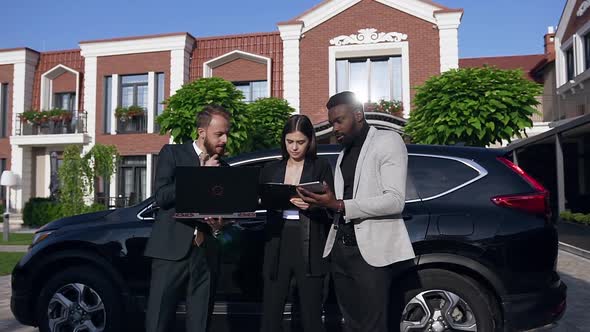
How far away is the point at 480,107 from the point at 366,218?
946cm

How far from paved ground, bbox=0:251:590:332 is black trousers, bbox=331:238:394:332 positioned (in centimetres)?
307

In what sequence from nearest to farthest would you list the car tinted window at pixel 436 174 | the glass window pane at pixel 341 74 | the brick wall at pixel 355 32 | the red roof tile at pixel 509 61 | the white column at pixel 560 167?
the car tinted window at pixel 436 174 < the white column at pixel 560 167 < the brick wall at pixel 355 32 < the glass window pane at pixel 341 74 < the red roof tile at pixel 509 61

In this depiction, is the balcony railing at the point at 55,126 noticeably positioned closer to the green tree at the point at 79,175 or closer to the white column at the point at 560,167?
the green tree at the point at 79,175

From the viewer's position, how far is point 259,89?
1931 centimetres

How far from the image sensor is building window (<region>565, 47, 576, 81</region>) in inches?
828

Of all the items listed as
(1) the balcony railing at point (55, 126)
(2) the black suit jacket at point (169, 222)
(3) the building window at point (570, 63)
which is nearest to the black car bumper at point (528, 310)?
(2) the black suit jacket at point (169, 222)

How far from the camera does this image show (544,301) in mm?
3340

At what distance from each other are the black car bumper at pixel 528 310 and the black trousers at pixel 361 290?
4.07ft

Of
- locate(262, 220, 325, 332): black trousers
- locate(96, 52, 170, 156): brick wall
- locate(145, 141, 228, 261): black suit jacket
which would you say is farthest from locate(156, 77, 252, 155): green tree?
locate(262, 220, 325, 332): black trousers

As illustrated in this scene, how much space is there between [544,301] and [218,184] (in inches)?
102

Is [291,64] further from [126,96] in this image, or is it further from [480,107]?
[480,107]

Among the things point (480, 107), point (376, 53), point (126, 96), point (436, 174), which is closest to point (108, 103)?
point (126, 96)

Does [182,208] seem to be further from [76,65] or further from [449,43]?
[76,65]

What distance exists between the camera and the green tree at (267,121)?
46.7 ft
